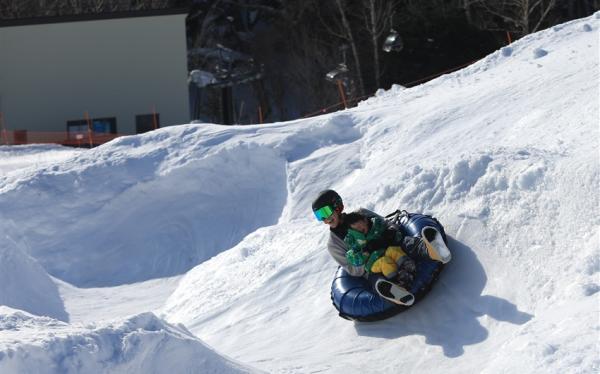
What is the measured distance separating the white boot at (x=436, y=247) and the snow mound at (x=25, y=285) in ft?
18.0

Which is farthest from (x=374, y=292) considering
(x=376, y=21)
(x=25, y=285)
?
(x=376, y=21)

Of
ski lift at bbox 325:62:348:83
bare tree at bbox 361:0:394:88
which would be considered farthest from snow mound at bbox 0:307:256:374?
bare tree at bbox 361:0:394:88

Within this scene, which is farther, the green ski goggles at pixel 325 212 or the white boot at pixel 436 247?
the green ski goggles at pixel 325 212

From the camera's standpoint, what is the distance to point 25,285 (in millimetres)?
12352

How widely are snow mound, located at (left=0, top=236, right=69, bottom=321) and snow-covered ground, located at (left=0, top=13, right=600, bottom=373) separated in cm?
3

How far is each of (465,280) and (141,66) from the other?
23.2 metres

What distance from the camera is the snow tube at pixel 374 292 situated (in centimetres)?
870

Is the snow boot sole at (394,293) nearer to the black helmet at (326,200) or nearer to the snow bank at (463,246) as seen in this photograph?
the snow bank at (463,246)

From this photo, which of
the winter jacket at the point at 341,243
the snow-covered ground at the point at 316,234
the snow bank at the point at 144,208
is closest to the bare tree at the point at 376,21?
the snow-covered ground at the point at 316,234

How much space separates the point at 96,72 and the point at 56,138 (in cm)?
440

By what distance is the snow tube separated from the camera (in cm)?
870

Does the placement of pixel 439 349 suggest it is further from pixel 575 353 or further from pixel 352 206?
pixel 352 206

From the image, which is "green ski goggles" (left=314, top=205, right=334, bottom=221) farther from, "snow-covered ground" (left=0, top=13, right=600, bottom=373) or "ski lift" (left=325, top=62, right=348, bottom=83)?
"ski lift" (left=325, top=62, right=348, bottom=83)

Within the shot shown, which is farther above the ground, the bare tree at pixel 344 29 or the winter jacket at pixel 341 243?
the bare tree at pixel 344 29
